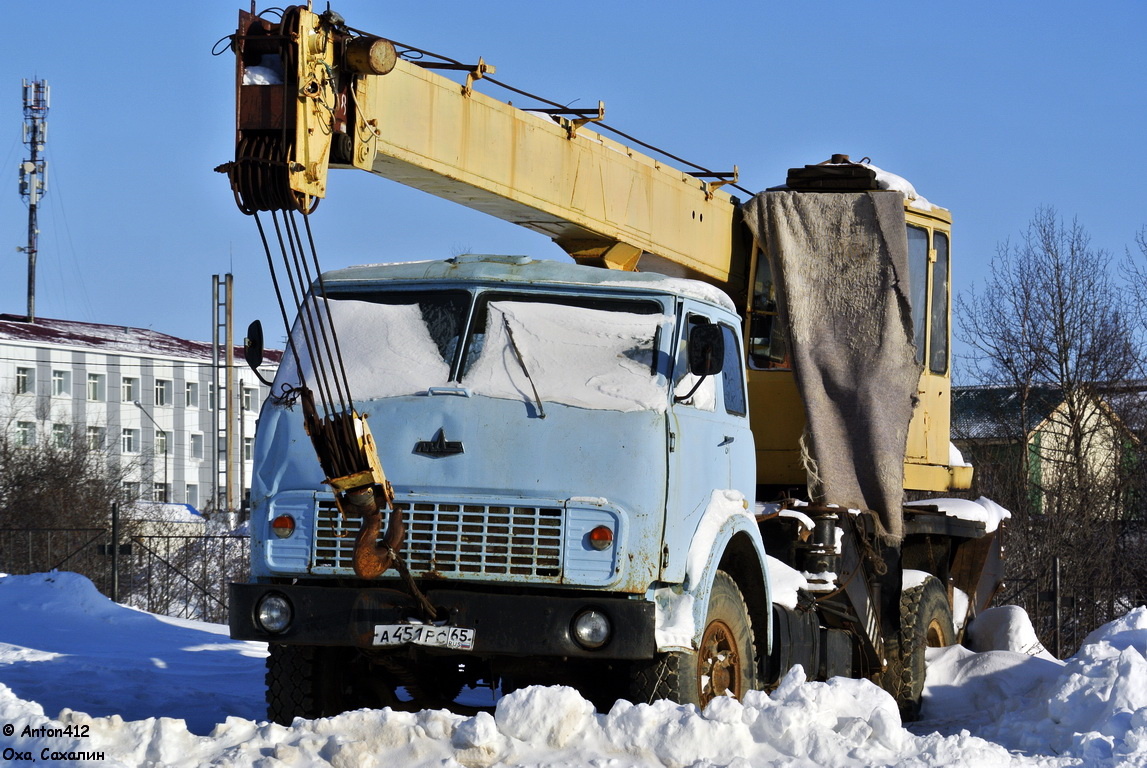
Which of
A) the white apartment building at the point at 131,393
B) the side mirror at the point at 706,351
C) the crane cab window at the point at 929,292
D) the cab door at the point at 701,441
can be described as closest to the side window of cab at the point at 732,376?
the cab door at the point at 701,441

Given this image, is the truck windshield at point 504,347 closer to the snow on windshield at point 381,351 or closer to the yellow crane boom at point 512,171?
the snow on windshield at point 381,351

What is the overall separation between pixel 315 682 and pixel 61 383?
50.5 meters

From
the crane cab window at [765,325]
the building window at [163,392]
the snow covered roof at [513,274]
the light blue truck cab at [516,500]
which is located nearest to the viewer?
the light blue truck cab at [516,500]

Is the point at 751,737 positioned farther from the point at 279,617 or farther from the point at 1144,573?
the point at 1144,573

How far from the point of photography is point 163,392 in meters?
59.3

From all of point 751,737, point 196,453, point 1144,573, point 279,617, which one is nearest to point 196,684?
point 279,617

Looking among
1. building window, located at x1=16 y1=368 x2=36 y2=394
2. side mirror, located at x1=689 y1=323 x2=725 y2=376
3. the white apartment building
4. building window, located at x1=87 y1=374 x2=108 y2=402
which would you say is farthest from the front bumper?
building window, located at x1=87 y1=374 x2=108 y2=402

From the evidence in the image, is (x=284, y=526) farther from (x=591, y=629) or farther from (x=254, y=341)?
(x=591, y=629)

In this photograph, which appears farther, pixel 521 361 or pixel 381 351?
pixel 381 351

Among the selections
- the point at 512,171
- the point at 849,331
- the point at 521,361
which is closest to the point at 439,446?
the point at 521,361

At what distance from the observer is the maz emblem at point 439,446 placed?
6812 millimetres

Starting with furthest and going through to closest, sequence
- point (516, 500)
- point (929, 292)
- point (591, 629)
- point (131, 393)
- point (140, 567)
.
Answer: point (131, 393), point (140, 567), point (929, 292), point (516, 500), point (591, 629)

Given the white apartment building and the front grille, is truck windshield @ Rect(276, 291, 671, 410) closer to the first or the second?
the front grille

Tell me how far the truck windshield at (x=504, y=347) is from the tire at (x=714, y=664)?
110 centimetres
